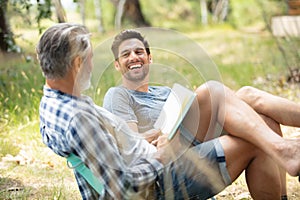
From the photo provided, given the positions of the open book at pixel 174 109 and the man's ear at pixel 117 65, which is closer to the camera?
the open book at pixel 174 109

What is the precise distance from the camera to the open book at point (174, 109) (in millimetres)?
2008

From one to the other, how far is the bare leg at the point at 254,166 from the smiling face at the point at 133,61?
536 millimetres

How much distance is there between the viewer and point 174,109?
2178 millimetres

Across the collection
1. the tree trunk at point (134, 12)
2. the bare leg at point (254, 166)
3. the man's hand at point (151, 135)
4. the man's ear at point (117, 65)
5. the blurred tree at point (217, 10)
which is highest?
the man's ear at point (117, 65)

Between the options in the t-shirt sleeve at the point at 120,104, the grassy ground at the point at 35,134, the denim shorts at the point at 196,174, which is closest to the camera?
the denim shorts at the point at 196,174

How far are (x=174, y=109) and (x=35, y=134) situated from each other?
1.74 m

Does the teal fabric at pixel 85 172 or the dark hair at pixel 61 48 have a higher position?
the dark hair at pixel 61 48

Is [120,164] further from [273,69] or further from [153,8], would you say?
[153,8]

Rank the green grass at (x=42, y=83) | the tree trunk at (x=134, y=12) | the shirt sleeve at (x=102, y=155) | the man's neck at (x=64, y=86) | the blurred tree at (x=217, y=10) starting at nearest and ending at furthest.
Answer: the shirt sleeve at (x=102, y=155), the man's neck at (x=64, y=86), the green grass at (x=42, y=83), the tree trunk at (x=134, y=12), the blurred tree at (x=217, y=10)

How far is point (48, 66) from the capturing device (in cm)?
181

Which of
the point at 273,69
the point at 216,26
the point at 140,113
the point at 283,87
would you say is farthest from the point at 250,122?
the point at 216,26

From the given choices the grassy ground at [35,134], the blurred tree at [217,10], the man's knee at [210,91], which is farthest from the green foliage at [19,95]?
the blurred tree at [217,10]

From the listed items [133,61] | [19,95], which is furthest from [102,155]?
[19,95]

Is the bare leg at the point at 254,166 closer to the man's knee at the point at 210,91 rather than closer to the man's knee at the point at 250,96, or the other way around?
→ the man's knee at the point at 210,91
